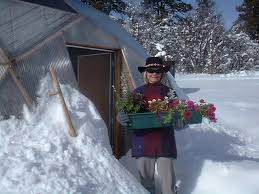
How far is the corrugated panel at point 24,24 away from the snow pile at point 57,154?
20.6 inches

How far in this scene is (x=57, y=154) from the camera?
4188mm

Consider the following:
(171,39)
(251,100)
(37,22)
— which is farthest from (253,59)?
(37,22)

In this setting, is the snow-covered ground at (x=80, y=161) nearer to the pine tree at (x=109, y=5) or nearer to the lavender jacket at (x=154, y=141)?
the lavender jacket at (x=154, y=141)

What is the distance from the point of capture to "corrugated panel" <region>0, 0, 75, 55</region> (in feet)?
16.0

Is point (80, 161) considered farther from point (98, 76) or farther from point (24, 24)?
point (98, 76)

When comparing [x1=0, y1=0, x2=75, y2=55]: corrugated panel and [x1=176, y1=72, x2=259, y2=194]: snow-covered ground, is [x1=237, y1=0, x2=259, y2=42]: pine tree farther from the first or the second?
[x1=0, y1=0, x2=75, y2=55]: corrugated panel

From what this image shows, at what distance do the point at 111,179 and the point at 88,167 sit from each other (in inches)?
10.3

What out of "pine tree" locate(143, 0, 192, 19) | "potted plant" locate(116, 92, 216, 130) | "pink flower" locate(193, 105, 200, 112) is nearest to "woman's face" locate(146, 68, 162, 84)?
"potted plant" locate(116, 92, 216, 130)

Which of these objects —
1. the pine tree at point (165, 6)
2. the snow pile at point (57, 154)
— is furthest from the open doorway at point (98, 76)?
the pine tree at point (165, 6)

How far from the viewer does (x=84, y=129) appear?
4707mm

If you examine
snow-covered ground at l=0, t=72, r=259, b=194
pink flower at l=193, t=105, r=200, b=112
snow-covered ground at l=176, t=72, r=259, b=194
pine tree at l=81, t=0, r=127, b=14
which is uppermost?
pine tree at l=81, t=0, r=127, b=14

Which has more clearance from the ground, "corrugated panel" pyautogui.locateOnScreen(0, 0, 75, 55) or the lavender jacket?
"corrugated panel" pyautogui.locateOnScreen(0, 0, 75, 55)

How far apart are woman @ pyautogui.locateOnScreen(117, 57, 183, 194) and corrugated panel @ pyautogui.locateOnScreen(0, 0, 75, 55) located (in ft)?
4.55

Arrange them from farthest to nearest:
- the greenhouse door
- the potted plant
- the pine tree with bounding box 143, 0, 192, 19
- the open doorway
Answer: the pine tree with bounding box 143, 0, 192, 19
the greenhouse door
the open doorway
the potted plant
